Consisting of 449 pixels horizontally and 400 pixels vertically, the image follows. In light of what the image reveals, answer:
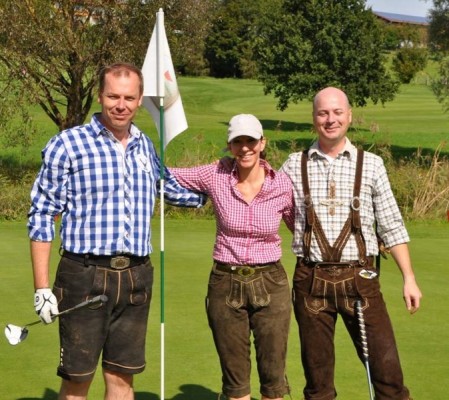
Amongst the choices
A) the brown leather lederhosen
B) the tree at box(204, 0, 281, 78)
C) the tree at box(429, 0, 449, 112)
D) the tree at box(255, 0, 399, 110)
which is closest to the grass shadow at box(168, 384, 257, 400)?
the brown leather lederhosen

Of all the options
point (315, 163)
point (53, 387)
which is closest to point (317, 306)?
point (315, 163)

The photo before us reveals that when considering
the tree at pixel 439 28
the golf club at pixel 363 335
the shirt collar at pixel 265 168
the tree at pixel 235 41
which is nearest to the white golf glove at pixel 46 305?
the shirt collar at pixel 265 168

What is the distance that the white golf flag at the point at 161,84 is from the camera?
4988 mm

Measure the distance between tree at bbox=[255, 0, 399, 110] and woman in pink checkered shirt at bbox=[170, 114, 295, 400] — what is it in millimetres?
38320

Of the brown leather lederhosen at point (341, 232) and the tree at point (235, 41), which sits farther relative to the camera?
the tree at point (235, 41)

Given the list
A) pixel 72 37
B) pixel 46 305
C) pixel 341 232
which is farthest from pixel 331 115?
pixel 72 37

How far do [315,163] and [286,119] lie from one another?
3848 centimetres

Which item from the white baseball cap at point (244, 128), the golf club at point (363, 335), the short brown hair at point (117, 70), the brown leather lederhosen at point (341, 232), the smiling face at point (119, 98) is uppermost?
the short brown hair at point (117, 70)

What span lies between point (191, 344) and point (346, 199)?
7.79 ft

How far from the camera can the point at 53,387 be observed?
18.4ft

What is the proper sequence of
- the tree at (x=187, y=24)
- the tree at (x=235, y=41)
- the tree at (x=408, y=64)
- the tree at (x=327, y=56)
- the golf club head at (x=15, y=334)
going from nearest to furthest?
the golf club head at (x=15, y=334)
the tree at (x=187, y=24)
the tree at (x=327, y=56)
the tree at (x=408, y=64)
the tree at (x=235, y=41)

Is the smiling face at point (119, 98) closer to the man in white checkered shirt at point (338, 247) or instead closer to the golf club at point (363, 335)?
the man in white checkered shirt at point (338, 247)

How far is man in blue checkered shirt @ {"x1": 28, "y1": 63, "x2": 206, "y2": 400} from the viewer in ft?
13.5

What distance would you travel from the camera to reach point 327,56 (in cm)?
4409
